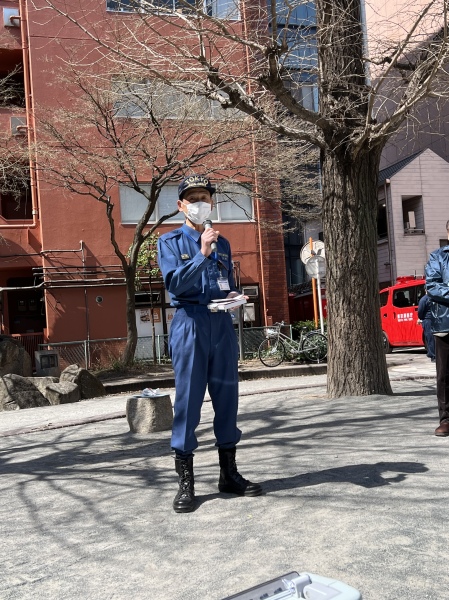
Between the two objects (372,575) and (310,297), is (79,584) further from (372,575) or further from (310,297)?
(310,297)

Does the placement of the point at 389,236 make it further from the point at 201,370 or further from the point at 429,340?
the point at 201,370

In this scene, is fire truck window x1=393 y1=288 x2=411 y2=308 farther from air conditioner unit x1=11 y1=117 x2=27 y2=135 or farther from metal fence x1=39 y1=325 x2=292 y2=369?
air conditioner unit x1=11 y1=117 x2=27 y2=135

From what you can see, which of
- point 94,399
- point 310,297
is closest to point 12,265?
point 94,399

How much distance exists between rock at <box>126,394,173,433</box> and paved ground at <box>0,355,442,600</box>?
0.36m

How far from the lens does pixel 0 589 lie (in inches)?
115

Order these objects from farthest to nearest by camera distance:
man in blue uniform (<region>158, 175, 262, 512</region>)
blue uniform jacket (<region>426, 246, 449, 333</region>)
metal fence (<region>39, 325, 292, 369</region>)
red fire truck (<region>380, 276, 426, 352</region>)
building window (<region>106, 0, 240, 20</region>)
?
red fire truck (<region>380, 276, 426, 352</region>)
metal fence (<region>39, 325, 292, 369</region>)
building window (<region>106, 0, 240, 20</region>)
blue uniform jacket (<region>426, 246, 449, 333</region>)
man in blue uniform (<region>158, 175, 262, 512</region>)

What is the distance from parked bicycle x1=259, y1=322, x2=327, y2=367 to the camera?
55.8 feet

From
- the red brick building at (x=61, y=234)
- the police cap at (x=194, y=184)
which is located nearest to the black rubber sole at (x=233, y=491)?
the police cap at (x=194, y=184)

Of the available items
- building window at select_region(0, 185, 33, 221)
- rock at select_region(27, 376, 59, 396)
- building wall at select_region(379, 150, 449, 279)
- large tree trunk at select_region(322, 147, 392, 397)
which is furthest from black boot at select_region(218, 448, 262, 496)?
building wall at select_region(379, 150, 449, 279)

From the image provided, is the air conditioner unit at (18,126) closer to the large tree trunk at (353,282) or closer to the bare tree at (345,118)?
the bare tree at (345,118)

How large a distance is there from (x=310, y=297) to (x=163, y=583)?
28893 millimetres

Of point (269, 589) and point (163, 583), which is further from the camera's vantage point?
point (163, 583)

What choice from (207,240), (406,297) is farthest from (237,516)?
(406,297)

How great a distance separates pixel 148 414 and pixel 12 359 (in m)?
9.77
